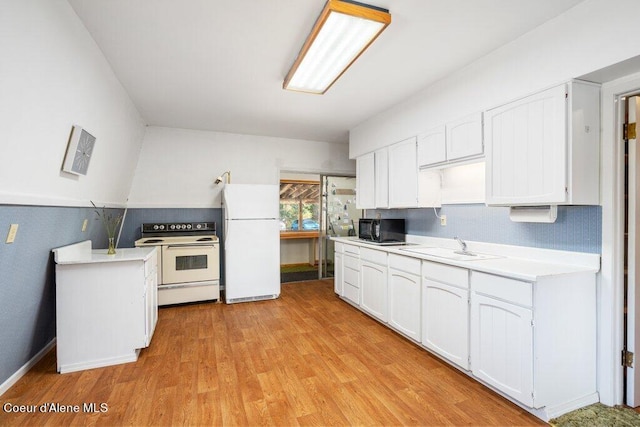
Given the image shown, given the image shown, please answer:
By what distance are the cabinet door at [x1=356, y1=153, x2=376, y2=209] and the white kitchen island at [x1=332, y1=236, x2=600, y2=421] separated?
1530 millimetres

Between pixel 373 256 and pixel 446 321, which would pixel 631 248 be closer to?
pixel 446 321

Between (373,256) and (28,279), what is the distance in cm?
303

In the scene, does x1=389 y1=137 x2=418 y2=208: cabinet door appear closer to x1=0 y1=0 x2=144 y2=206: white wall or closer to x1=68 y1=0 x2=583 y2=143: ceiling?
x1=68 y1=0 x2=583 y2=143: ceiling

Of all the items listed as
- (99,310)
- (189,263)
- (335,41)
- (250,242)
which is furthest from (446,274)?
(189,263)

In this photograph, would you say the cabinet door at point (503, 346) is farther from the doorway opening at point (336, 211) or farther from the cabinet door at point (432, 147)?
the doorway opening at point (336, 211)

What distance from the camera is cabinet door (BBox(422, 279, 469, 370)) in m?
2.33

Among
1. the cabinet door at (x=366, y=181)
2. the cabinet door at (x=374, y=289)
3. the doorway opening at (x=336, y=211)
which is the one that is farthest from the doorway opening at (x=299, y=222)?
the cabinet door at (x=374, y=289)

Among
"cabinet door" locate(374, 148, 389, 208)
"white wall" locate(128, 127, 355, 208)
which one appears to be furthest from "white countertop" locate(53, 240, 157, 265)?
"cabinet door" locate(374, 148, 389, 208)

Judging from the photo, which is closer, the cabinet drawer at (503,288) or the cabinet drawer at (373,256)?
the cabinet drawer at (503,288)

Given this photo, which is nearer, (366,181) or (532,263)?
(532,263)

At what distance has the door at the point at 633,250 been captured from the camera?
6.30ft

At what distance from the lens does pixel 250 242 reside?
435 centimetres

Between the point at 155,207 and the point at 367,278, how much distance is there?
10.8 feet

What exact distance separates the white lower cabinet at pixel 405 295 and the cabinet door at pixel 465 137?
102cm
